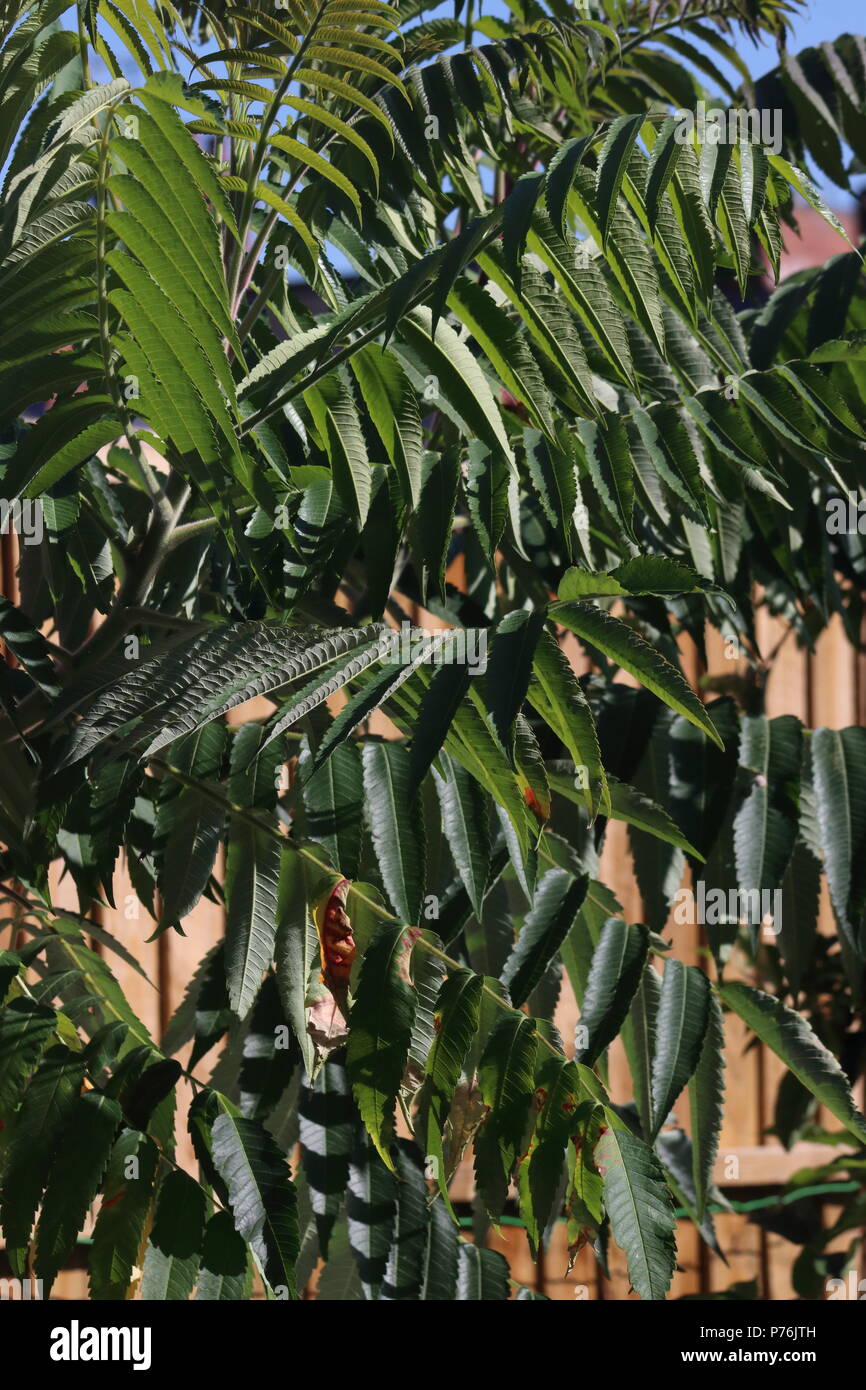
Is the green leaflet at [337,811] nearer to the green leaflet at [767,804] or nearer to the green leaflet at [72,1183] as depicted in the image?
the green leaflet at [72,1183]

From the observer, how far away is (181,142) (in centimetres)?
106

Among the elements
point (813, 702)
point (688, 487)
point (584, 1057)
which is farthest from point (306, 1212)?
point (813, 702)

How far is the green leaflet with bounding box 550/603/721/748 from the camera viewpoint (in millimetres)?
988

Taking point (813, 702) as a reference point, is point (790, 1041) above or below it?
below

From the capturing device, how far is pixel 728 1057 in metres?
3.55

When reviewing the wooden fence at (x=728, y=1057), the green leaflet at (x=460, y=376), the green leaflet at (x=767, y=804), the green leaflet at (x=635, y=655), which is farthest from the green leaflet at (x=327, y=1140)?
the wooden fence at (x=728, y=1057)

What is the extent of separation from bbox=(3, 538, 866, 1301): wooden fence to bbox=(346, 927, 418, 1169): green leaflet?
1915 mm

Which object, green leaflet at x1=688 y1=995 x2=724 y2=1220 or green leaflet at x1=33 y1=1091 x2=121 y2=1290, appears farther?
green leaflet at x1=688 y1=995 x2=724 y2=1220

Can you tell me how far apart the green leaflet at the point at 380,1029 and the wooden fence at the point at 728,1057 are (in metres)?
1.92

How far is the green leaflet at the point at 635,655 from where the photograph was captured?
988 mm

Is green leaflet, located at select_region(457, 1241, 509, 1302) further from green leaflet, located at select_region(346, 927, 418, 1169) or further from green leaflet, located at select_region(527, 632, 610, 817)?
green leaflet, located at select_region(527, 632, 610, 817)

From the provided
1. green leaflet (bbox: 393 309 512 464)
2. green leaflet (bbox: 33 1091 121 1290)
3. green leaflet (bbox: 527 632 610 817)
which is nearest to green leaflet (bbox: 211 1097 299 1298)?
green leaflet (bbox: 33 1091 121 1290)
